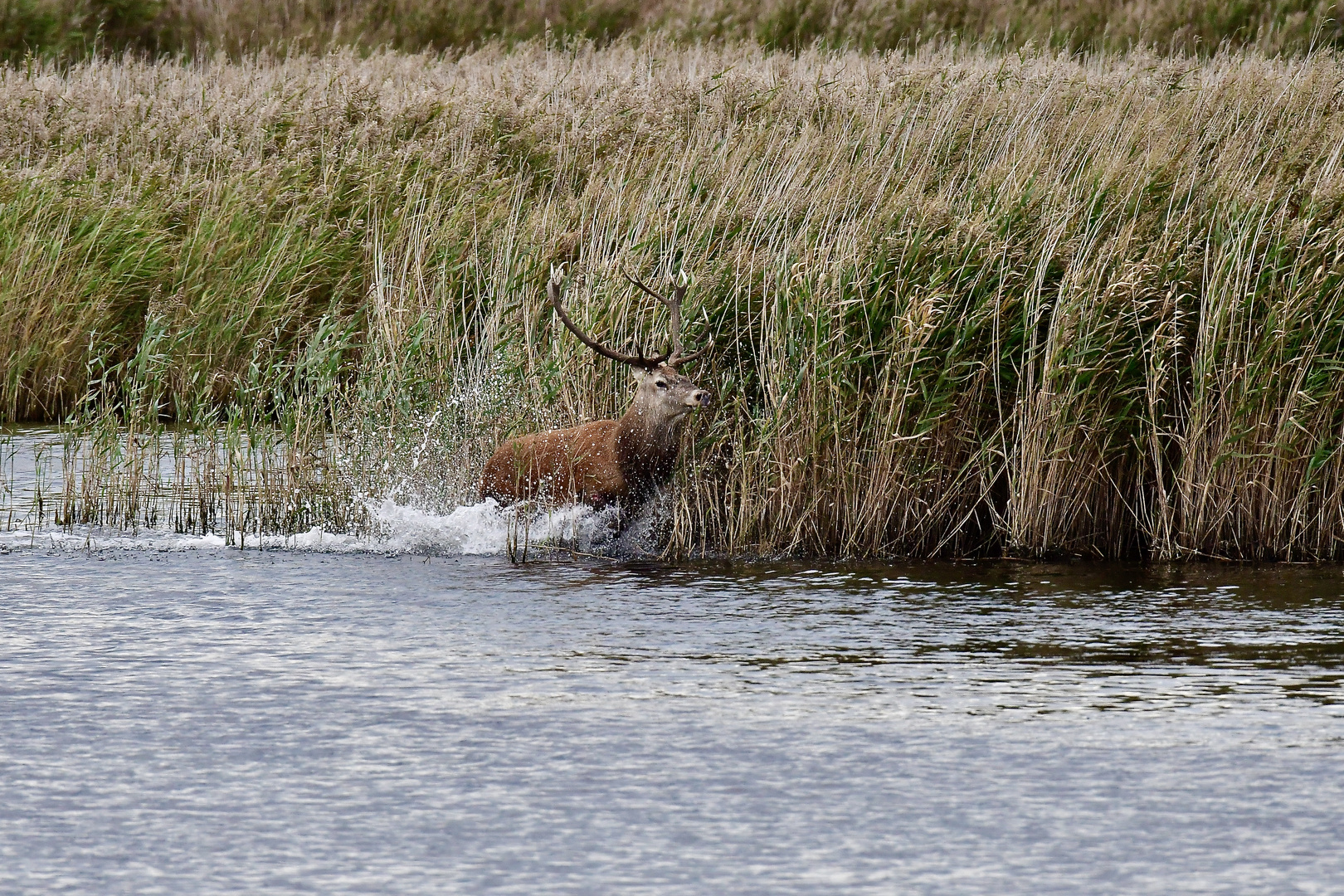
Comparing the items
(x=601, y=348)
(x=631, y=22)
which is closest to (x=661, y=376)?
(x=601, y=348)

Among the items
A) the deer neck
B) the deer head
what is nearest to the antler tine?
the deer head

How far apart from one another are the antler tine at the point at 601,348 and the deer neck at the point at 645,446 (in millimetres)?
221

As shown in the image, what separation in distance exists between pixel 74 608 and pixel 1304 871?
17.8 ft

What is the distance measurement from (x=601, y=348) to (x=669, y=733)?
4.04 metres

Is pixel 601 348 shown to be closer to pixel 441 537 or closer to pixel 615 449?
pixel 615 449

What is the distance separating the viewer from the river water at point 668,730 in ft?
16.8

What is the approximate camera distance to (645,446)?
995 centimetres

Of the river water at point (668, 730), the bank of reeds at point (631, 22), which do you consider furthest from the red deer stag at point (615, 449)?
the bank of reeds at point (631, 22)

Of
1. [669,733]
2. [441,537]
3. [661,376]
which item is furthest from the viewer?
[441,537]

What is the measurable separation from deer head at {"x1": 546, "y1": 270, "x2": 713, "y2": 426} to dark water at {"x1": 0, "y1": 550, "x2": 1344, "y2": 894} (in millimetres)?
893

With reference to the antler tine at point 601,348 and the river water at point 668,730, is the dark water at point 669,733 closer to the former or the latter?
the river water at point 668,730

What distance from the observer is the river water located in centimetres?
511

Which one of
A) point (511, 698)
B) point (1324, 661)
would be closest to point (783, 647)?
point (511, 698)

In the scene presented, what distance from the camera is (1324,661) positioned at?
7410 mm
